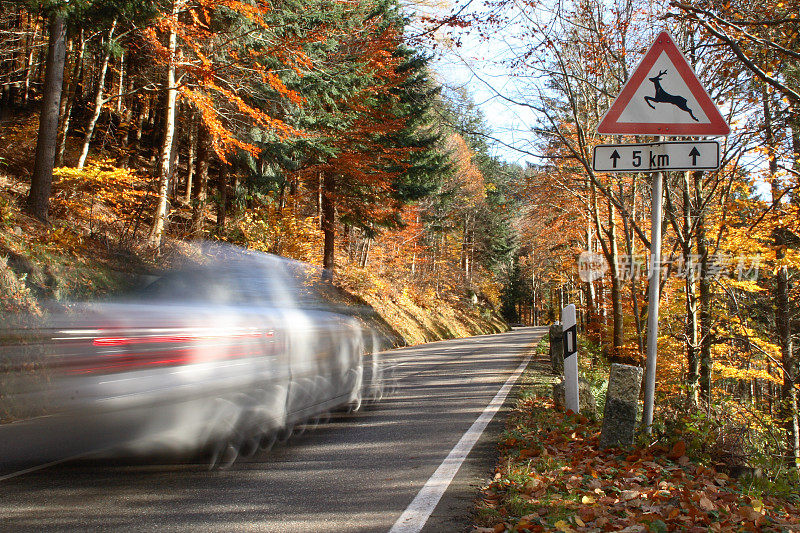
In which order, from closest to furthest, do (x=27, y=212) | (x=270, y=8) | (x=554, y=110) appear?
1. (x=554, y=110)
2. (x=27, y=212)
3. (x=270, y=8)

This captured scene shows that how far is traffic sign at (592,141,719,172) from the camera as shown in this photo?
4.61m

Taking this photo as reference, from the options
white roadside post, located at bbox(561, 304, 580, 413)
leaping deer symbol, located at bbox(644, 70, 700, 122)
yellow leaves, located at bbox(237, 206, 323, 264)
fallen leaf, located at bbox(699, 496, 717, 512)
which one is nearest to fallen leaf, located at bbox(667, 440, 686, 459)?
fallen leaf, located at bbox(699, 496, 717, 512)

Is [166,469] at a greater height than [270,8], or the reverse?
[270,8]

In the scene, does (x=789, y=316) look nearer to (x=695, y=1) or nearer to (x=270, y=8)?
(x=695, y=1)

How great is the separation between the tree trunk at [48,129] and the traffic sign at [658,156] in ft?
39.6

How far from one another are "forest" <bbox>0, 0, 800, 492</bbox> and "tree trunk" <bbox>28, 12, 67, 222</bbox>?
5cm

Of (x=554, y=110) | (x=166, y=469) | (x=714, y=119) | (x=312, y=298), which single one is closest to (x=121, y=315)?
(x=166, y=469)

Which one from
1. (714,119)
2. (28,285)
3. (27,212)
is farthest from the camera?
(27,212)

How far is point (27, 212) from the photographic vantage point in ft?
38.8

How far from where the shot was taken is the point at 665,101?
4.64 m

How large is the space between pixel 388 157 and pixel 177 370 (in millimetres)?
16441

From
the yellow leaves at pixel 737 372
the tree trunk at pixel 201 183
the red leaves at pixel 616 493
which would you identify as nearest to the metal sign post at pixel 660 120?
the red leaves at pixel 616 493

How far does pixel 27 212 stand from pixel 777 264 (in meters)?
16.0

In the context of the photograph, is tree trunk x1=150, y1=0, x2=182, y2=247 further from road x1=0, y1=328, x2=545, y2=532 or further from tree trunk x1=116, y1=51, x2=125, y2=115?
road x1=0, y1=328, x2=545, y2=532
